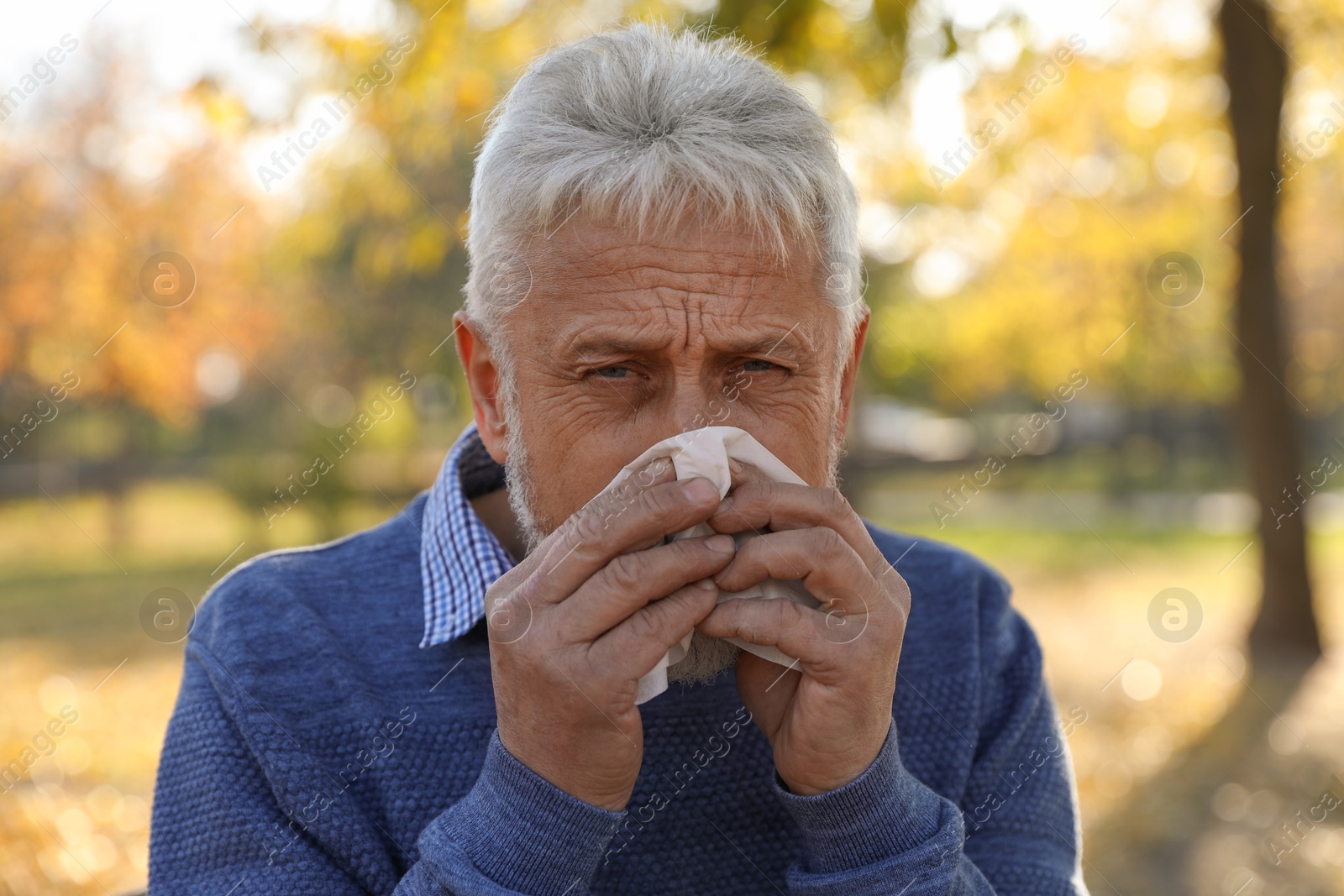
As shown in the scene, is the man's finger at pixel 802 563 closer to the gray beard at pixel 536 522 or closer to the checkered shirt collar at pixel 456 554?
the gray beard at pixel 536 522

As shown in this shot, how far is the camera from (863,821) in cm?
191

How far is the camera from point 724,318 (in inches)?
80.2

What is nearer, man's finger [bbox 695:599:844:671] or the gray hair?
man's finger [bbox 695:599:844:671]

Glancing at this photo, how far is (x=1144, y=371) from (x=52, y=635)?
965 inches

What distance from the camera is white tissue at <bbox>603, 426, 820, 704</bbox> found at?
1.80m

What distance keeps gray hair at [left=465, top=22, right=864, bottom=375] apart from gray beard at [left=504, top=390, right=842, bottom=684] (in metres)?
0.12

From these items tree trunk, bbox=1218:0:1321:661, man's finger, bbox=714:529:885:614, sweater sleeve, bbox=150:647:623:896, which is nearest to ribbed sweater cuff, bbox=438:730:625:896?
sweater sleeve, bbox=150:647:623:896

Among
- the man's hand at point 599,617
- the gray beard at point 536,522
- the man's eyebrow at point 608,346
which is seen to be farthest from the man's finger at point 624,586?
the man's eyebrow at point 608,346

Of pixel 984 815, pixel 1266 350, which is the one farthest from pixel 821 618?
pixel 1266 350

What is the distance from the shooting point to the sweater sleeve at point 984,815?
6.25ft

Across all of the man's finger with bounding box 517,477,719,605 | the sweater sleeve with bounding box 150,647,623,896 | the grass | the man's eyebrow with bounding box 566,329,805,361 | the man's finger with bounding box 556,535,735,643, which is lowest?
the grass

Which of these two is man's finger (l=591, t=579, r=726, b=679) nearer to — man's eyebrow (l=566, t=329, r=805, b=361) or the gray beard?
the gray beard

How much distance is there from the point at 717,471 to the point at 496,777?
0.66 meters

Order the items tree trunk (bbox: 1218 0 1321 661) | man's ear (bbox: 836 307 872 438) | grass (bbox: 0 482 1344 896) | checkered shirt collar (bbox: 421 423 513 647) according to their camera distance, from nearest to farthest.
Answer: checkered shirt collar (bbox: 421 423 513 647), man's ear (bbox: 836 307 872 438), grass (bbox: 0 482 1344 896), tree trunk (bbox: 1218 0 1321 661)
